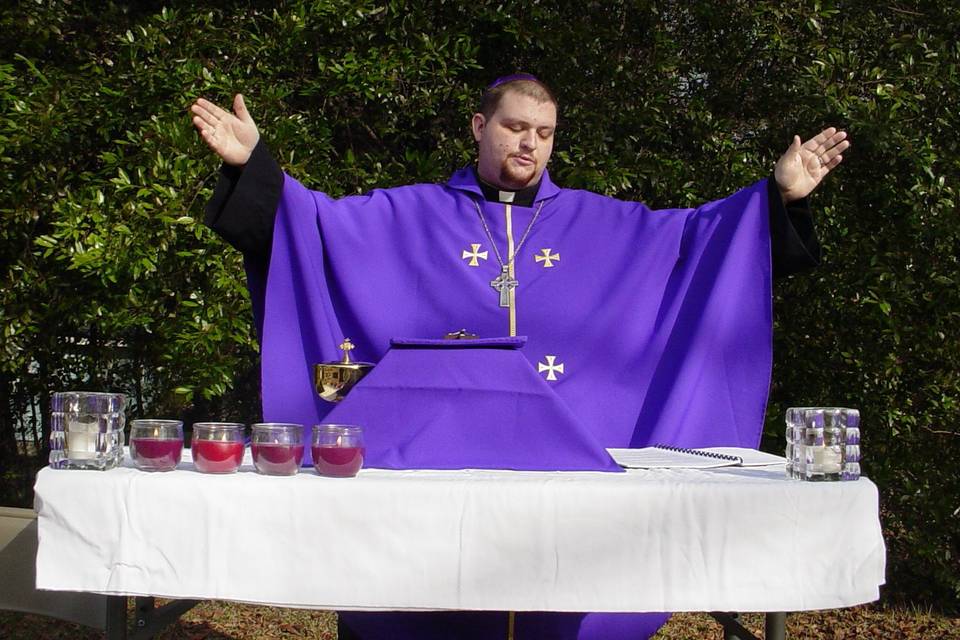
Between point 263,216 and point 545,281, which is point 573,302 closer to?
point 545,281

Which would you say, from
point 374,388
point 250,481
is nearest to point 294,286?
point 374,388

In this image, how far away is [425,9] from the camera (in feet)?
17.0

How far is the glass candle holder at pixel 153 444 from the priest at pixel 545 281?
871mm

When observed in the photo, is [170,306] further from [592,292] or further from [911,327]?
[911,327]

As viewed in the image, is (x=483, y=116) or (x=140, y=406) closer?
(x=483, y=116)

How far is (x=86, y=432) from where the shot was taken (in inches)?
87.9

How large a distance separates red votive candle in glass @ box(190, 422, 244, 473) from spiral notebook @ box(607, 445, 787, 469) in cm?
80

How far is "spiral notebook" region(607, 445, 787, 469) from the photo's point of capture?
8.11 ft

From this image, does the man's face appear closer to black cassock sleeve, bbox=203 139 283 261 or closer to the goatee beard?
the goatee beard

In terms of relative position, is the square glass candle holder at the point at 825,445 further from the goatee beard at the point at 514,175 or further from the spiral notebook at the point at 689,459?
the goatee beard at the point at 514,175

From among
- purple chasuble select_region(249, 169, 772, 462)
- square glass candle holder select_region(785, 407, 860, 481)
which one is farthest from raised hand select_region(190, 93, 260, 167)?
square glass candle holder select_region(785, 407, 860, 481)

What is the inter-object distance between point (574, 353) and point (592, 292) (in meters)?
0.24

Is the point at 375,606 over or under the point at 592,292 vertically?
under

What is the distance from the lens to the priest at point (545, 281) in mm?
3158
